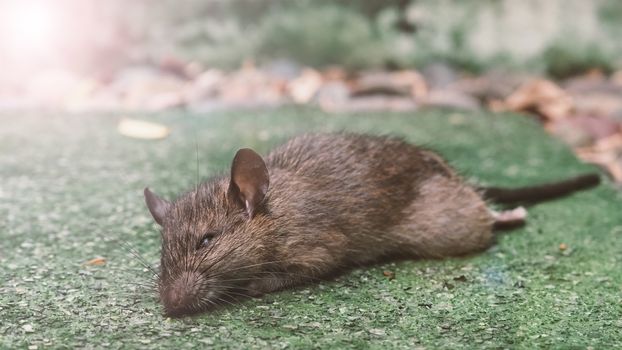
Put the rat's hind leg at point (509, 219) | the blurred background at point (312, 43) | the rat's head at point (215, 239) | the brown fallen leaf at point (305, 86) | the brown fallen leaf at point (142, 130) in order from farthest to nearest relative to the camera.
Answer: the blurred background at point (312, 43), the brown fallen leaf at point (305, 86), the brown fallen leaf at point (142, 130), the rat's hind leg at point (509, 219), the rat's head at point (215, 239)

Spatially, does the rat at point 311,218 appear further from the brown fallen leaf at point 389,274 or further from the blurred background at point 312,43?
the blurred background at point 312,43

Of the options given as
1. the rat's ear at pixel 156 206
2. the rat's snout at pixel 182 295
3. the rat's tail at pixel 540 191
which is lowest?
the rat's tail at pixel 540 191

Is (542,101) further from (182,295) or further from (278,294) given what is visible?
(182,295)

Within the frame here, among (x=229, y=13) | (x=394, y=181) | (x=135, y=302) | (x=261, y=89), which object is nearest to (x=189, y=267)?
(x=135, y=302)

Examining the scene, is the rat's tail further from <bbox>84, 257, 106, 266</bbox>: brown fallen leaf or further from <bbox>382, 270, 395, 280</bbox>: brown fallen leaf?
<bbox>84, 257, 106, 266</bbox>: brown fallen leaf

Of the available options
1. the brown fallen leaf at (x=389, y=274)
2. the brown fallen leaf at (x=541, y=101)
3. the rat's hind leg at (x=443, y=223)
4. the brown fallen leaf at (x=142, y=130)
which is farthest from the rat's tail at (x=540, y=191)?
the brown fallen leaf at (x=142, y=130)

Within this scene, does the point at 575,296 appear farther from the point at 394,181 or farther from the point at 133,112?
the point at 133,112

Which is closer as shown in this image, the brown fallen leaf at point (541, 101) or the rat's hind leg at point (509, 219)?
the rat's hind leg at point (509, 219)

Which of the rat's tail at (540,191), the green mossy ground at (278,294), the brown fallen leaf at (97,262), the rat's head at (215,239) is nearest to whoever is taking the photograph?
the green mossy ground at (278,294)
